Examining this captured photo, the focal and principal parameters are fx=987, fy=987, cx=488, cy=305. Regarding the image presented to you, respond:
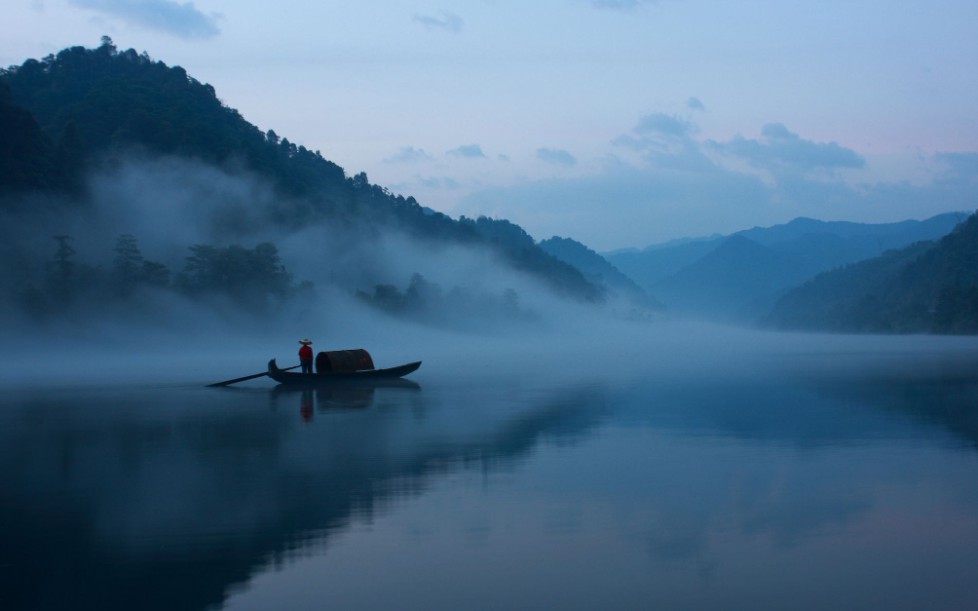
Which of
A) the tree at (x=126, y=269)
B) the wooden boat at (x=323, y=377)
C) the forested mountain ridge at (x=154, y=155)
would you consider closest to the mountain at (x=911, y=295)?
the forested mountain ridge at (x=154, y=155)

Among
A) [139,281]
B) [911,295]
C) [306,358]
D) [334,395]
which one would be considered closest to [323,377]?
[306,358]

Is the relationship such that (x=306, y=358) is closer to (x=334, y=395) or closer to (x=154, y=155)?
(x=334, y=395)

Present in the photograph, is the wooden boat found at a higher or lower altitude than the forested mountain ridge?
lower

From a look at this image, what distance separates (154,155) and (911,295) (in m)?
93.4

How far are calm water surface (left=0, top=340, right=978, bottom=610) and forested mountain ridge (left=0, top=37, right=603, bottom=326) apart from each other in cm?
5696

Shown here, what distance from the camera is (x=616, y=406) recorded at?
79.5 ft

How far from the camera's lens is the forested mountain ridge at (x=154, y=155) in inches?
3041

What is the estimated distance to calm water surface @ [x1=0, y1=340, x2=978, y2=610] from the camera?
8.75 m

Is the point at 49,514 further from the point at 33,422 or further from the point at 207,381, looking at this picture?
the point at 207,381

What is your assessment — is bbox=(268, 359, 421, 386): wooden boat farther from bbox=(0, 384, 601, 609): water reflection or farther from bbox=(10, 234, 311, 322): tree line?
bbox=(10, 234, 311, 322): tree line

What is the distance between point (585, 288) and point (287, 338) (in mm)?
103650

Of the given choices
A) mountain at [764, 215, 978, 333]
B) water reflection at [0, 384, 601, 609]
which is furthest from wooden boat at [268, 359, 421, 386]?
mountain at [764, 215, 978, 333]

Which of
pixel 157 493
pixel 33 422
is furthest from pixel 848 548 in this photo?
pixel 33 422

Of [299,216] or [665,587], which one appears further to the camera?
[299,216]
